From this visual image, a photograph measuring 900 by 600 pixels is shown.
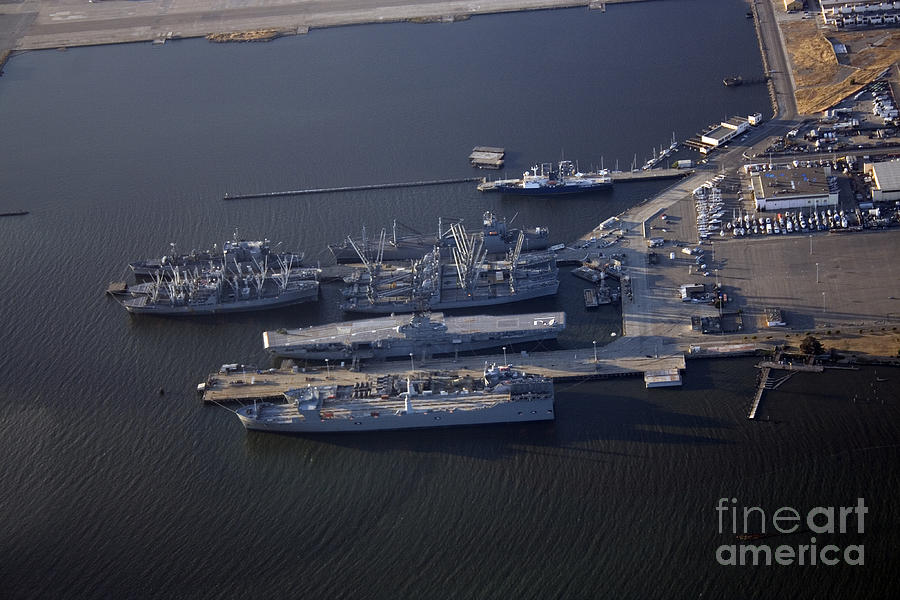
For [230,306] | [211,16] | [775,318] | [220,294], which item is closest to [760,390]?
[775,318]

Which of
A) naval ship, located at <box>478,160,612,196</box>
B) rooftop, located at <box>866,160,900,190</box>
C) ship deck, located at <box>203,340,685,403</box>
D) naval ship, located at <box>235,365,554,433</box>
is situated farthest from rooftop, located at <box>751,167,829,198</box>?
naval ship, located at <box>235,365,554,433</box>

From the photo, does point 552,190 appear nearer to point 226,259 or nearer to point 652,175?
point 652,175

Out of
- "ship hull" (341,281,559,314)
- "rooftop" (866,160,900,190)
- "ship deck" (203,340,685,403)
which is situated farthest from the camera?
"rooftop" (866,160,900,190)

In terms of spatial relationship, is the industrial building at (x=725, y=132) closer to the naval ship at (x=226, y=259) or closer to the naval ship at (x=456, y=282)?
the naval ship at (x=456, y=282)

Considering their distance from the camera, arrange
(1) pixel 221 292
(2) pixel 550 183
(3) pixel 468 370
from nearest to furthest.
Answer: (3) pixel 468 370
(1) pixel 221 292
(2) pixel 550 183

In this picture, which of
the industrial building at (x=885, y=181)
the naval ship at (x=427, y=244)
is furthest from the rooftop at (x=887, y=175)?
the naval ship at (x=427, y=244)

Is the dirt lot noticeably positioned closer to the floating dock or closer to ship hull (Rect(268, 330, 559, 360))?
the floating dock

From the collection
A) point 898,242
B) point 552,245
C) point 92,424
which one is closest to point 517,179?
point 552,245
